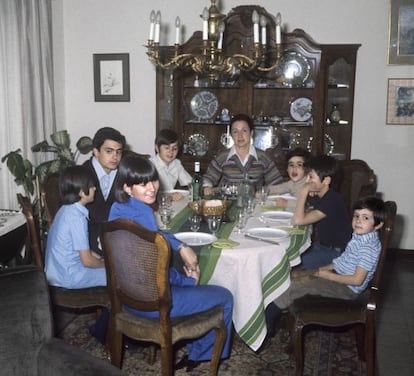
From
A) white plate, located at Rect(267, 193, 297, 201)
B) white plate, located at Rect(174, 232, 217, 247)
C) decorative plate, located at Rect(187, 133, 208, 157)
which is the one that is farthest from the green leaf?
white plate, located at Rect(174, 232, 217, 247)

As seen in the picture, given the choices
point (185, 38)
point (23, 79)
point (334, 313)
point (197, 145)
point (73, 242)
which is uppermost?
point (185, 38)

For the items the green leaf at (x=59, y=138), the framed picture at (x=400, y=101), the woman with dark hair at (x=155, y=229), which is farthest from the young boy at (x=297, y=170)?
the green leaf at (x=59, y=138)

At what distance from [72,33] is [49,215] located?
8.23 ft

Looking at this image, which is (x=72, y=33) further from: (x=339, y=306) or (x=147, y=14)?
(x=339, y=306)

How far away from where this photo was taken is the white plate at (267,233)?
2.63 m

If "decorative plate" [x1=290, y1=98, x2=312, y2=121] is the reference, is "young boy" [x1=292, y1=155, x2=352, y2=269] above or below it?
below

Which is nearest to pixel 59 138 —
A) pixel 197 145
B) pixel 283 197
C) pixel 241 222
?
pixel 197 145

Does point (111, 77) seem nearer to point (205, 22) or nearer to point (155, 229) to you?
point (205, 22)

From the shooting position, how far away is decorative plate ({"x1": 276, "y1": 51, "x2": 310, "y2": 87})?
452 centimetres

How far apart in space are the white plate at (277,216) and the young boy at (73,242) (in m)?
0.95

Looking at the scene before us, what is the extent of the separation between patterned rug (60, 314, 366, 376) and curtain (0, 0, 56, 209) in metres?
1.61

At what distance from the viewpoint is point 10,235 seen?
3486 mm

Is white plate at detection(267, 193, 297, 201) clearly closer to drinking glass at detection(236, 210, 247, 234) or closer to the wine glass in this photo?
drinking glass at detection(236, 210, 247, 234)

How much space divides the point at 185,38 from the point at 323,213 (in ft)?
8.35
